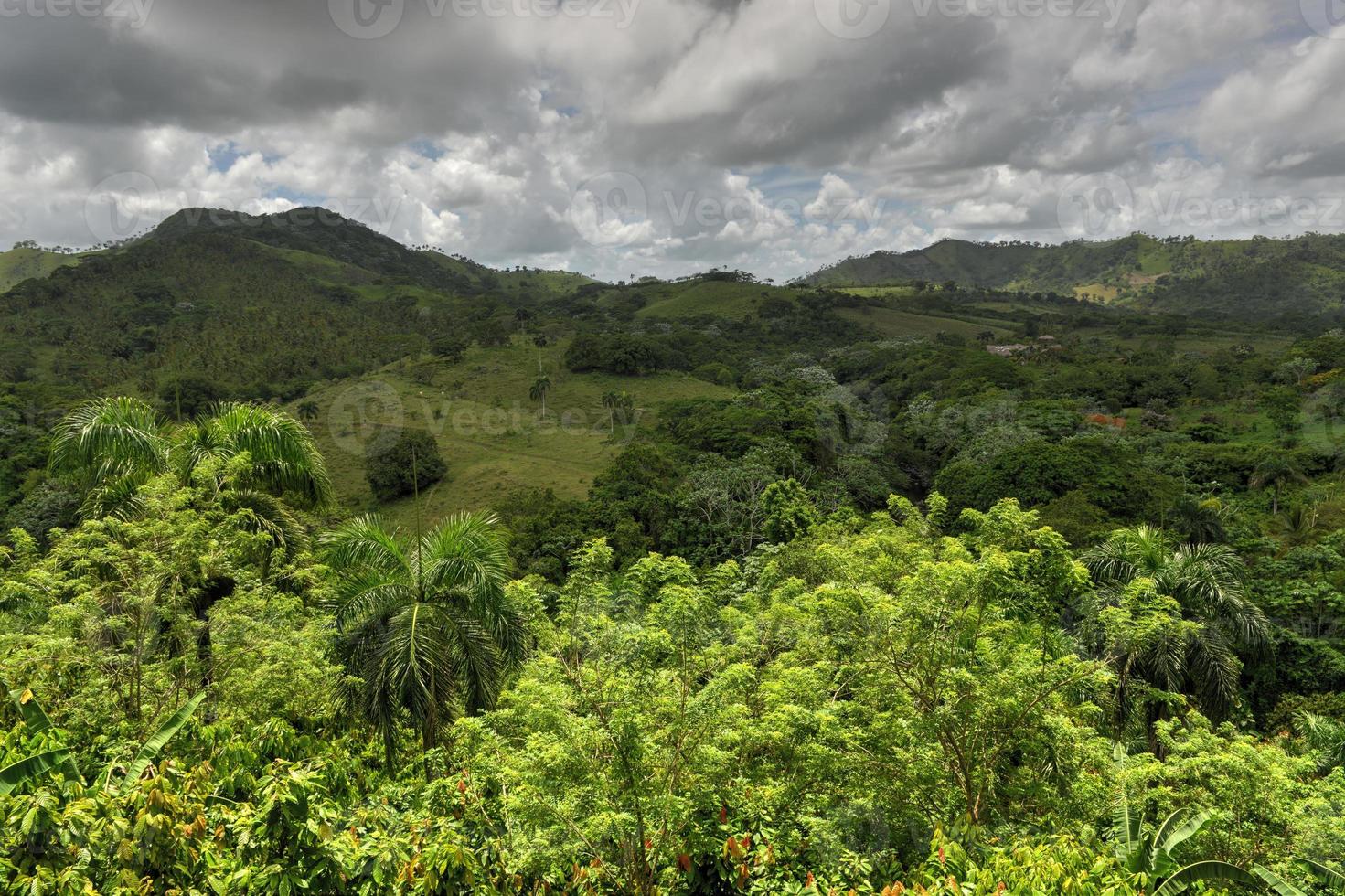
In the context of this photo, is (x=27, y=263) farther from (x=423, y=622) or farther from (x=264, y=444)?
(x=423, y=622)

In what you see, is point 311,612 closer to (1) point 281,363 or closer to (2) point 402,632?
(2) point 402,632

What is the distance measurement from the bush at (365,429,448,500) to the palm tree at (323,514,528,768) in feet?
164

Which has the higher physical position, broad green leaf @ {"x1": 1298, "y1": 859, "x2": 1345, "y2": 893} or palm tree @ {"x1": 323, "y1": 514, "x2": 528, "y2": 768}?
palm tree @ {"x1": 323, "y1": 514, "x2": 528, "y2": 768}

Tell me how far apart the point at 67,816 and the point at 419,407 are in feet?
261

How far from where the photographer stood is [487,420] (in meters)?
77.2

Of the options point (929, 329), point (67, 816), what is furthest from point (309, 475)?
point (929, 329)

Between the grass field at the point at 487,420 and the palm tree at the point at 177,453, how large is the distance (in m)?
43.7

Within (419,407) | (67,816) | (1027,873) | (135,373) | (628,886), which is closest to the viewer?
(67,816)

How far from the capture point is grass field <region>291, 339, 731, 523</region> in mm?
61250

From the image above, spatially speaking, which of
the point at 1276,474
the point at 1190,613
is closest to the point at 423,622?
the point at 1190,613

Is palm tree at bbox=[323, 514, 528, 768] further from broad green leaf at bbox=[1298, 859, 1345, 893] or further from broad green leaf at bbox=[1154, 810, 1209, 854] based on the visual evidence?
broad green leaf at bbox=[1298, 859, 1345, 893]

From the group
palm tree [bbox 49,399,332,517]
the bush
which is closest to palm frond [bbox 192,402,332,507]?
palm tree [bbox 49,399,332,517]

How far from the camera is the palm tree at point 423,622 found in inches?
371

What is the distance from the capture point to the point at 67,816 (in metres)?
4.27
